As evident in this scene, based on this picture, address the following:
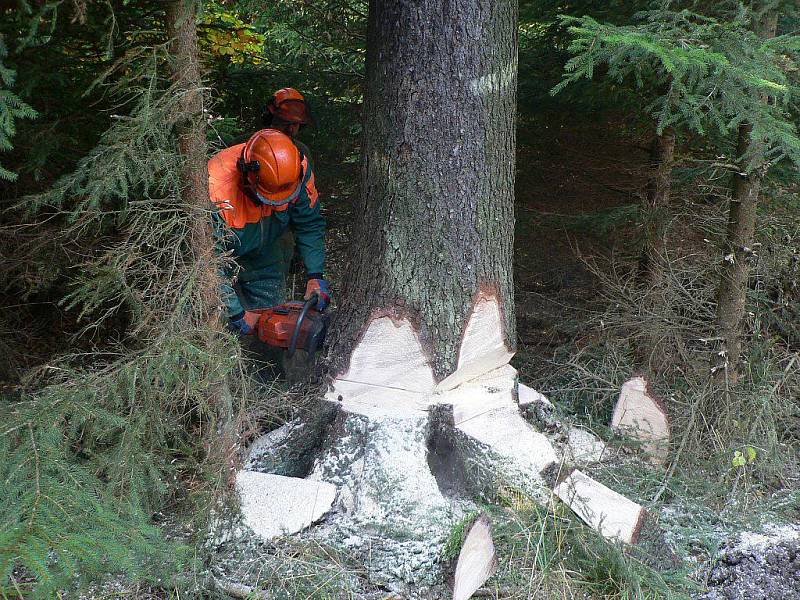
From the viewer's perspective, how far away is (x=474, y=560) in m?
2.76

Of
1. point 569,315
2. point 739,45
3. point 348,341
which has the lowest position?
point 569,315

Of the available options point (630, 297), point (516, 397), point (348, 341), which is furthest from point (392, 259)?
point (630, 297)

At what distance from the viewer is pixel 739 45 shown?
3.14 meters

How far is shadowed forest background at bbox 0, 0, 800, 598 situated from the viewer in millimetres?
2705

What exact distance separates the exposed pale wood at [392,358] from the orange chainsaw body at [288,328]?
2.09 ft

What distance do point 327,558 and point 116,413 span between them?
1055 millimetres

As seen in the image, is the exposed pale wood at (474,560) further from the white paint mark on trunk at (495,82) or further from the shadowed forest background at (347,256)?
the white paint mark on trunk at (495,82)

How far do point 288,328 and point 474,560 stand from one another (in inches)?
70.7

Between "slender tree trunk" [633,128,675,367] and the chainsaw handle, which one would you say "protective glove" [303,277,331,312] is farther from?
"slender tree trunk" [633,128,675,367]

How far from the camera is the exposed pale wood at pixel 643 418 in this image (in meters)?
3.70

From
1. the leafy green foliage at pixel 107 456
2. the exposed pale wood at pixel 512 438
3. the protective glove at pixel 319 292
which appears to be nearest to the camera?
the leafy green foliage at pixel 107 456

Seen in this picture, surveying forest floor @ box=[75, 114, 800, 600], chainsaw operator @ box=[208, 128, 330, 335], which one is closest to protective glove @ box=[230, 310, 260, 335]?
chainsaw operator @ box=[208, 128, 330, 335]

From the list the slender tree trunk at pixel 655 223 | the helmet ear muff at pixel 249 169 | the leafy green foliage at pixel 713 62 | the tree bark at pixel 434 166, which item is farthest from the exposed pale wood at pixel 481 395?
the helmet ear muff at pixel 249 169

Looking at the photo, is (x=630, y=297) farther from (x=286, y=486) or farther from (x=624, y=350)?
(x=286, y=486)
